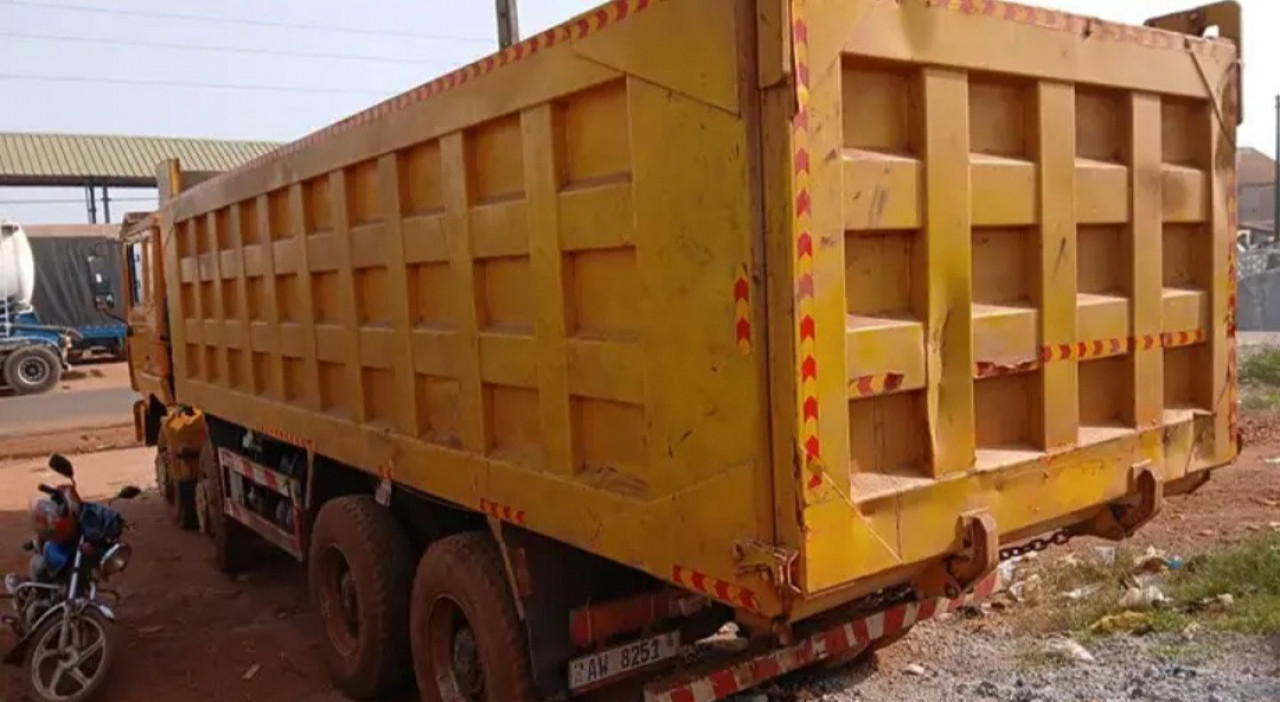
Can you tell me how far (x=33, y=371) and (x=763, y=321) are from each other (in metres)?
21.6

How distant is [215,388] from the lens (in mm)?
6996

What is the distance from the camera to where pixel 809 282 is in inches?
97.0

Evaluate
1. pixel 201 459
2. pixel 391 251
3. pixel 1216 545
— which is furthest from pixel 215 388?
pixel 1216 545

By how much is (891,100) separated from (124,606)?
20.0ft

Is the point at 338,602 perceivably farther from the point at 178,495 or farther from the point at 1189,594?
the point at 178,495

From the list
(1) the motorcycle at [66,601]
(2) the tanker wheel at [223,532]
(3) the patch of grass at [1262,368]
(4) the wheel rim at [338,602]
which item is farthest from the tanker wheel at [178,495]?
(3) the patch of grass at [1262,368]

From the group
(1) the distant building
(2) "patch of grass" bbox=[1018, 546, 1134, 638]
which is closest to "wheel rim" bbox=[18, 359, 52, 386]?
(2) "patch of grass" bbox=[1018, 546, 1134, 638]

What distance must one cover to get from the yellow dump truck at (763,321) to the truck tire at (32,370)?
739 inches

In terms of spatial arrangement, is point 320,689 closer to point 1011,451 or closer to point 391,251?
point 391,251

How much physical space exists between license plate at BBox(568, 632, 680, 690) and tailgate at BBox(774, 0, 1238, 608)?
1136 millimetres

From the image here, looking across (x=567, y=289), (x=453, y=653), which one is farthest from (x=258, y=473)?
(x=567, y=289)

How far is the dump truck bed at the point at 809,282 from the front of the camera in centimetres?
249

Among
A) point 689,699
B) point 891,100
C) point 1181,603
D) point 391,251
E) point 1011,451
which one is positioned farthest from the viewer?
point 1181,603

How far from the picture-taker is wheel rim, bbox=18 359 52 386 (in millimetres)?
20188
